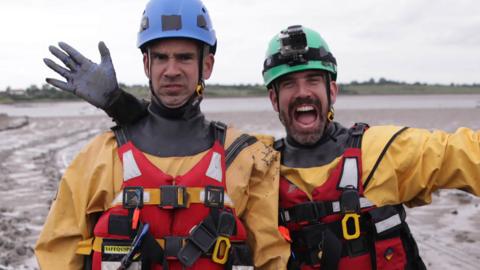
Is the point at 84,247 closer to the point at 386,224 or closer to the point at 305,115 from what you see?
the point at 305,115

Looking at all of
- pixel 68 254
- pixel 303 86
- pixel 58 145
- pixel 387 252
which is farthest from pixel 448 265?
pixel 58 145

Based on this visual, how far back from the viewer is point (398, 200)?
4020mm

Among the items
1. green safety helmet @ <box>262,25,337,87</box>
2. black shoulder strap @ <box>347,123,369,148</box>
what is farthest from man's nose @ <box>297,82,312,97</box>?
black shoulder strap @ <box>347,123,369,148</box>

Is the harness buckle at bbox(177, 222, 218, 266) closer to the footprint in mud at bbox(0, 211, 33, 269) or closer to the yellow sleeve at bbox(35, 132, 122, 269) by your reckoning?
the yellow sleeve at bbox(35, 132, 122, 269)

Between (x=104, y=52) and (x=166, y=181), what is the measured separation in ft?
3.11

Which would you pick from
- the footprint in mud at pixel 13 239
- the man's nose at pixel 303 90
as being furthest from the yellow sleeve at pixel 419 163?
the footprint in mud at pixel 13 239

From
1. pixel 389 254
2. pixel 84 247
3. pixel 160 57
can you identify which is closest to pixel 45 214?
pixel 84 247

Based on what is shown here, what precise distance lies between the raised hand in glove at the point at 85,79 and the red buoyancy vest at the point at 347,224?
4.58 ft

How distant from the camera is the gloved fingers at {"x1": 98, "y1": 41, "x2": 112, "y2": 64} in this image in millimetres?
3833

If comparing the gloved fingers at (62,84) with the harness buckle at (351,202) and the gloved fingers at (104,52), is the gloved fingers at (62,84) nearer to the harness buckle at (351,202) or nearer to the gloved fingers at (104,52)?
the gloved fingers at (104,52)

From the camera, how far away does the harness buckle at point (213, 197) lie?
357cm

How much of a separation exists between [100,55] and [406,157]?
2.09 metres

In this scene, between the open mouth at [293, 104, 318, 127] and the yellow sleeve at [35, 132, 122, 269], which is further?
the open mouth at [293, 104, 318, 127]

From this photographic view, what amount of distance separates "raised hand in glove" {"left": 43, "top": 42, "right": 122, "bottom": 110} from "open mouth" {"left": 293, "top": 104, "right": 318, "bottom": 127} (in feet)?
4.08
